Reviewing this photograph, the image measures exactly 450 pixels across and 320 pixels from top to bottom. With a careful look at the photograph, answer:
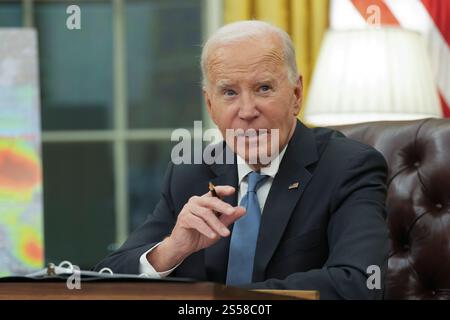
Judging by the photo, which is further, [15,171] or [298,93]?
Result: [15,171]

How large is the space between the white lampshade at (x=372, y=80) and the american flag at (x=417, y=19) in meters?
0.46

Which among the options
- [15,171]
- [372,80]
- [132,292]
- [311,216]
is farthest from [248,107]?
[15,171]

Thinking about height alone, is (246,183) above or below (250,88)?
below

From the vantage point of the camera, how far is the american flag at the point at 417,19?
3.80m

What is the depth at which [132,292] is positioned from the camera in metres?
1.27

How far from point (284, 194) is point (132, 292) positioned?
30.8 inches

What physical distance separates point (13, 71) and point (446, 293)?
274cm

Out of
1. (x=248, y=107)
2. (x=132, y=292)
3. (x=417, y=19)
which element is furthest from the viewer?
(x=417, y=19)

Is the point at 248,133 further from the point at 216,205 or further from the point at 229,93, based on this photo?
the point at 216,205

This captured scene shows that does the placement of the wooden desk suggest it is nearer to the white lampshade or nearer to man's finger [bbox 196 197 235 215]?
man's finger [bbox 196 197 235 215]

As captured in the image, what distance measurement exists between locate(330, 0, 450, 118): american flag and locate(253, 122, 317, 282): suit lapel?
6.19 ft

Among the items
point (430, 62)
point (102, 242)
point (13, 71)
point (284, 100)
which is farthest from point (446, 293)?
point (102, 242)

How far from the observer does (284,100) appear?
2.01 meters
